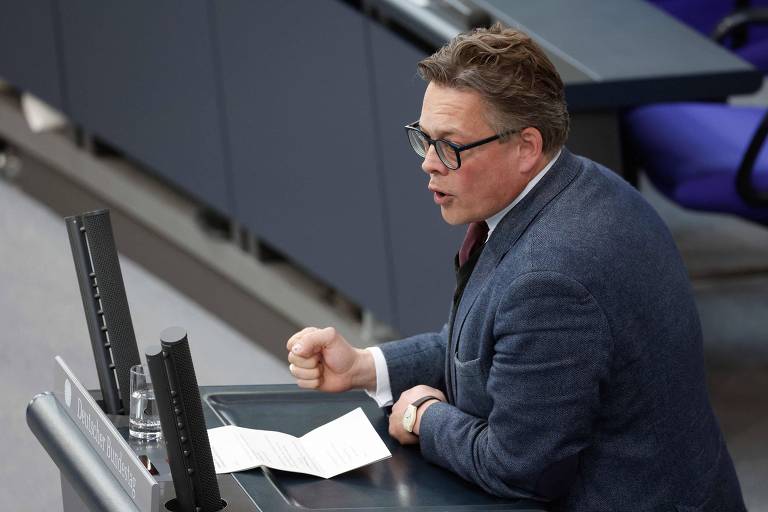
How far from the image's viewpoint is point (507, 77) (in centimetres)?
184

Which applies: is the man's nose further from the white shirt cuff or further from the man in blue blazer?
the white shirt cuff

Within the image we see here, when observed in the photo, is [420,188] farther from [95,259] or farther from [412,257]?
[95,259]

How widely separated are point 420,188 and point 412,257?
243 mm

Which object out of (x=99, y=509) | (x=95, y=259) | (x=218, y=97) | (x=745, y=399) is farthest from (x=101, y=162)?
(x=99, y=509)

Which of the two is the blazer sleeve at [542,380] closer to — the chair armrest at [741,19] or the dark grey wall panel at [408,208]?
the dark grey wall panel at [408,208]

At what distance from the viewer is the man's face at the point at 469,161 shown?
186 cm

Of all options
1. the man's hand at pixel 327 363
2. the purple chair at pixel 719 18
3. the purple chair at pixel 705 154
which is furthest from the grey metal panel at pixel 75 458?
the purple chair at pixel 719 18

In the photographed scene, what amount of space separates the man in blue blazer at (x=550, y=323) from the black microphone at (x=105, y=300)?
0.44 metres

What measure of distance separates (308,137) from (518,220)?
7.13 feet

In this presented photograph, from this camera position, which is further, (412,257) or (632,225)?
(412,257)

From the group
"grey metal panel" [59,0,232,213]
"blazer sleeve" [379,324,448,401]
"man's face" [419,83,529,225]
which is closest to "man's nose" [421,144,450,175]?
"man's face" [419,83,529,225]

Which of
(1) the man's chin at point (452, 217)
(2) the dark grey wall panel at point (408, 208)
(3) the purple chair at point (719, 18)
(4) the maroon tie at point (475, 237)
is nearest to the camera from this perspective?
(1) the man's chin at point (452, 217)

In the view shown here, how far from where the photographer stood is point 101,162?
14.9 feet

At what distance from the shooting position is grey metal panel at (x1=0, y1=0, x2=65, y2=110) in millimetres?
4250
